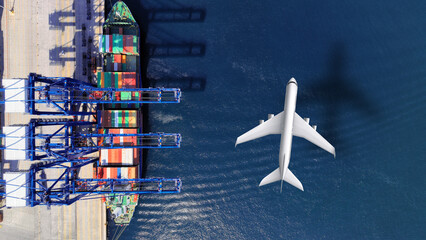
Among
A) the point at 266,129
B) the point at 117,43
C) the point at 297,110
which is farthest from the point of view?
the point at 297,110

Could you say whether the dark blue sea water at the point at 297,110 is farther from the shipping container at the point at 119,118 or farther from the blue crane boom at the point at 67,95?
the blue crane boom at the point at 67,95

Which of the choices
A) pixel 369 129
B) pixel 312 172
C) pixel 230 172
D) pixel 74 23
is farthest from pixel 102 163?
pixel 369 129

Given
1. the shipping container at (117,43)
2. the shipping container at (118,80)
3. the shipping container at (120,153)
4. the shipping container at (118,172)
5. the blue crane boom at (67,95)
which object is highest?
the shipping container at (117,43)

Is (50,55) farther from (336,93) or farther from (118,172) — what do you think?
Answer: (336,93)

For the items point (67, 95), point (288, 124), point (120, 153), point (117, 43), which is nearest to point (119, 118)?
point (120, 153)

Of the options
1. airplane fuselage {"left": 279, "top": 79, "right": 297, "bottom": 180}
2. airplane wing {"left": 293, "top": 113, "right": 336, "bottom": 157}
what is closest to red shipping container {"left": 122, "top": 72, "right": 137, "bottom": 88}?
airplane fuselage {"left": 279, "top": 79, "right": 297, "bottom": 180}

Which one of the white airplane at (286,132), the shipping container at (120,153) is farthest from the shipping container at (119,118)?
the white airplane at (286,132)
